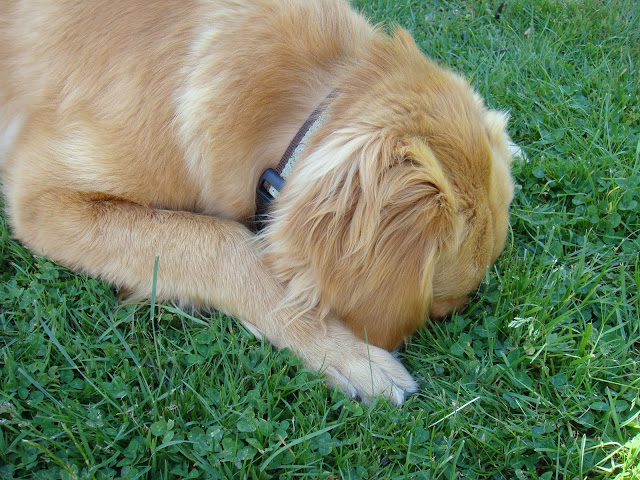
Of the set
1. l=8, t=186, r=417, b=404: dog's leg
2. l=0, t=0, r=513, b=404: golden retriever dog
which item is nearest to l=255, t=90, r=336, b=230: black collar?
l=0, t=0, r=513, b=404: golden retriever dog

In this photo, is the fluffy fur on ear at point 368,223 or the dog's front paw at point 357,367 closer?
the fluffy fur on ear at point 368,223

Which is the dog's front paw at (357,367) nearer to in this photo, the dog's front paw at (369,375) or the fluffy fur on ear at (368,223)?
the dog's front paw at (369,375)

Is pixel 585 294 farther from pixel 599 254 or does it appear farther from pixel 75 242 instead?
pixel 75 242

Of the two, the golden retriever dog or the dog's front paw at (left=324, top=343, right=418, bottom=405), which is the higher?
the golden retriever dog

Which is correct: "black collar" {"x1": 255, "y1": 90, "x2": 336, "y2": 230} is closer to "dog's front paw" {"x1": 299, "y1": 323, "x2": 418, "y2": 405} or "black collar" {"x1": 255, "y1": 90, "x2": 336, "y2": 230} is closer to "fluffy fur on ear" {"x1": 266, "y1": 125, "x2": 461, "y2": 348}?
"fluffy fur on ear" {"x1": 266, "y1": 125, "x2": 461, "y2": 348}

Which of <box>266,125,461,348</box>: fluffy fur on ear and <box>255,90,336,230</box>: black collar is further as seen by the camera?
<box>255,90,336,230</box>: black collar

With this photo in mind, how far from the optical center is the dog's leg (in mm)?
2137

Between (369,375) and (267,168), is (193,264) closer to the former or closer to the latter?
(267,168)

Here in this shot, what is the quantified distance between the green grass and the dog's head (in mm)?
285

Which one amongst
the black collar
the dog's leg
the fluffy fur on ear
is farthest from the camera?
the dog's leg

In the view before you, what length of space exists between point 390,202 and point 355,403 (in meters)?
0.76

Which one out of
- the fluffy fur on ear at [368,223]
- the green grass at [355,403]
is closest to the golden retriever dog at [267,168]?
the fluffy fur on ear at [368,223]

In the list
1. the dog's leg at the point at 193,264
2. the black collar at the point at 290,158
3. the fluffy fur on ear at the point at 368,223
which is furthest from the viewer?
the dog's leg at the point at 193,264

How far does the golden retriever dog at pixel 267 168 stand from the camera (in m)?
1.86
